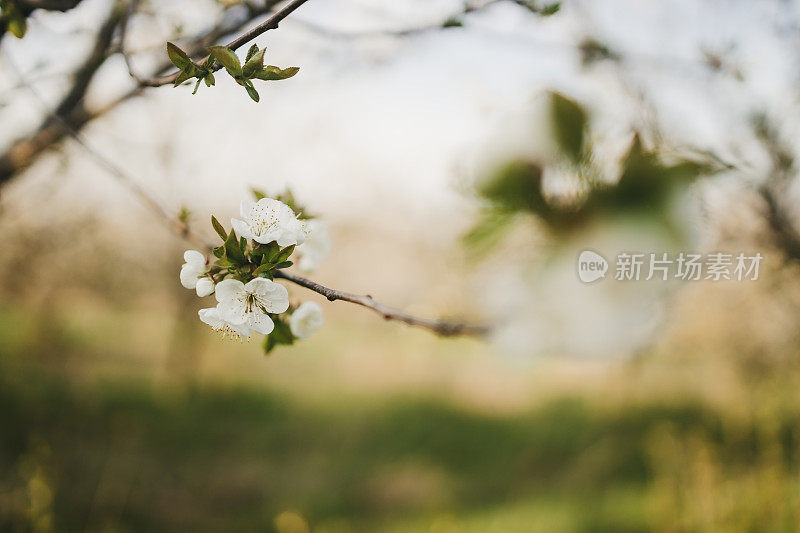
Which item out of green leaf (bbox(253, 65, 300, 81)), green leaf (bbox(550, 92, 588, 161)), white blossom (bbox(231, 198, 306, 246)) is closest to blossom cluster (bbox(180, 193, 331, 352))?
white blossom (bbox(231, 198, 306, 246))

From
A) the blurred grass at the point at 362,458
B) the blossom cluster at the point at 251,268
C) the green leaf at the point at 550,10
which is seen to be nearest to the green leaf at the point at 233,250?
the blossom cluster at the point at 251,268

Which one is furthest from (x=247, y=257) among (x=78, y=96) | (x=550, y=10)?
(x=78, y=96)

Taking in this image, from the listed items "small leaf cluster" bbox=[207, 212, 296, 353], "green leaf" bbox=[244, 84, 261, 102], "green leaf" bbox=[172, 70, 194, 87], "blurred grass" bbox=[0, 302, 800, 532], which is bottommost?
"blurred grass" bbox=[0, 302, 800, 532]

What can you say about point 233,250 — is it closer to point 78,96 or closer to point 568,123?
point 568,123

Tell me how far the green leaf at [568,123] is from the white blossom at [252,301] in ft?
0.87

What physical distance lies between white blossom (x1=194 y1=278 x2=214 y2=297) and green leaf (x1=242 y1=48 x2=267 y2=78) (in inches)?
7.8

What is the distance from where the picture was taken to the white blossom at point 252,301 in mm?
445

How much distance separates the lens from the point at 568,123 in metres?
0.39

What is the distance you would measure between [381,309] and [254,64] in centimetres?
24

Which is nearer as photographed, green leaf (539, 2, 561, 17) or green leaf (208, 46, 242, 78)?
green leaf (208, 46, 242, 78)

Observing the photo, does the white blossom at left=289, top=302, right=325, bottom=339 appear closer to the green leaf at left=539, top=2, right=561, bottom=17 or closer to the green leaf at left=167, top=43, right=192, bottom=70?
the green leaf at left=167, top=43, right=192, bottom=70

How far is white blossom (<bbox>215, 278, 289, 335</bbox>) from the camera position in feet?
1.46

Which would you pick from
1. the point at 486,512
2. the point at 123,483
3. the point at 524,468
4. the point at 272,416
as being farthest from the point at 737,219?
the point at 272,416

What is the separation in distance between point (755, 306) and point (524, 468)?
2.12 m
